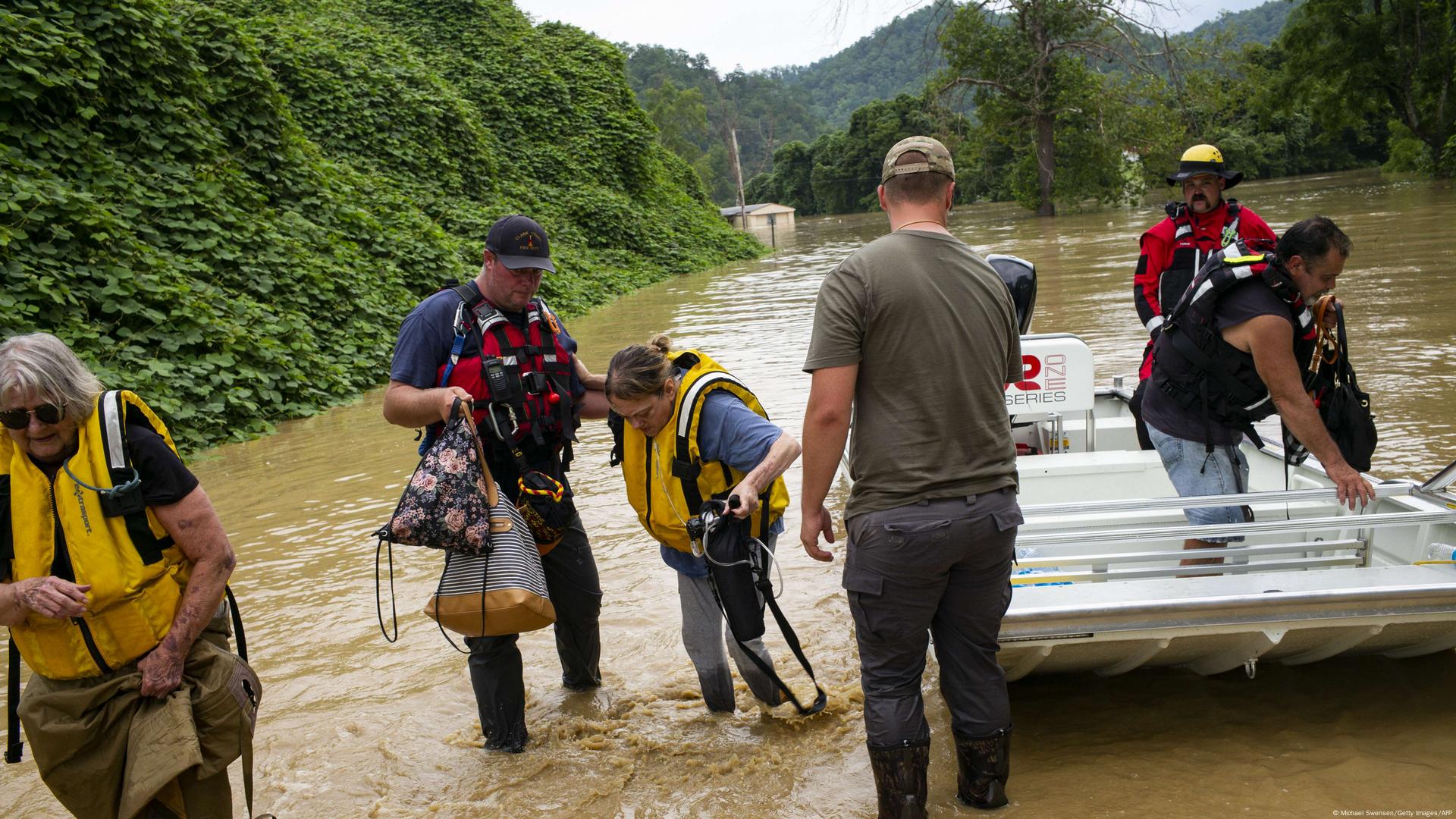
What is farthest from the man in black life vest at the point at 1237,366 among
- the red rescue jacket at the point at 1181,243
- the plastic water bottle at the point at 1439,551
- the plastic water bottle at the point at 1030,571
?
the red rescue jacket at the point at 1181,243

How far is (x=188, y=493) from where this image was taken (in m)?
3.00

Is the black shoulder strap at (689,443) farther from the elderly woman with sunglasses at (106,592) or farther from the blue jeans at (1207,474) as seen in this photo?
the blue jeans at (1207,474)

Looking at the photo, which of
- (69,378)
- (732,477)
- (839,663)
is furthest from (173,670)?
(839,663)

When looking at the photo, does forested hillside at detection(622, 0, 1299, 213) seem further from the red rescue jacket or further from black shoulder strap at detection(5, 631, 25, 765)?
black shoulder strap at detection(5, 631, 25, 765)

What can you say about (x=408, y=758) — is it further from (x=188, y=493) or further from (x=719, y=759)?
(x=188, y=493)

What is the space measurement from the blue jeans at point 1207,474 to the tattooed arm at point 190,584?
3.35m

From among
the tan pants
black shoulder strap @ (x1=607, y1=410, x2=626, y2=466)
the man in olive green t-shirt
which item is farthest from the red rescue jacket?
the tan pants

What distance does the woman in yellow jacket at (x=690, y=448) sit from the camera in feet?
11.9

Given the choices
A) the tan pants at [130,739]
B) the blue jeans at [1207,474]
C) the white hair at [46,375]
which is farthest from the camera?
the blue jeans at [1207,474]

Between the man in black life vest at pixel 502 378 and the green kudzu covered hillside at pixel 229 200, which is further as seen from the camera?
the green kudzu covered hillside at pixel 229 200

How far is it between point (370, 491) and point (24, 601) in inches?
229

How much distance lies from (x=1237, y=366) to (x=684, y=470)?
2.03 metres

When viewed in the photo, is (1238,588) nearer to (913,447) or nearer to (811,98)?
(913,447)

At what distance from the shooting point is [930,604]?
3.06 meters
